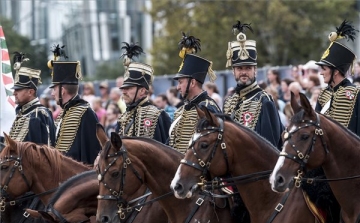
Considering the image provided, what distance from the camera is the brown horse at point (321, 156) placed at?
32.3ft

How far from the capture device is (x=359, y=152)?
10.2 m

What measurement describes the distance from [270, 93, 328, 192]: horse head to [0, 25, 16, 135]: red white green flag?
6202 mm

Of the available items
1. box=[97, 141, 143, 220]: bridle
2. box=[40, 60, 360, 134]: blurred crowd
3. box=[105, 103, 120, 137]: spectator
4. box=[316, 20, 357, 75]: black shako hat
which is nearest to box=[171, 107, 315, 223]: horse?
box=[97, 141, 143, 220]: bridle

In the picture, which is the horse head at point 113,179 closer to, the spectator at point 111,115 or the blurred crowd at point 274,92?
the blurred crowd at point 274,92

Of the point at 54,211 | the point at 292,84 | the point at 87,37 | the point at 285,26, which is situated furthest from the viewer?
the point at 87,37

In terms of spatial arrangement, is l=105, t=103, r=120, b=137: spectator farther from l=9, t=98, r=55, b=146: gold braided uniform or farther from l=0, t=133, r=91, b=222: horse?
l=0, t=133, r=91, b=222: horse

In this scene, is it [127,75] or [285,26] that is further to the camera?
[285,26]

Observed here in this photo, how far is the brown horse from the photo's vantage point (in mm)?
9859

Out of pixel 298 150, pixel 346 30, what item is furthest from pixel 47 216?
pixel 346 30

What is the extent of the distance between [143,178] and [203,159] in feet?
3.01

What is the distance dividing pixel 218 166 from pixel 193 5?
26742 millimetres

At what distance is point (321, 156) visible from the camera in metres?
10.0

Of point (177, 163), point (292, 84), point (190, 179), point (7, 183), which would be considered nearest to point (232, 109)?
point (177, 163)

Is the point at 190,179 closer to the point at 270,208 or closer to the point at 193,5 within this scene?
the point at 270,208
